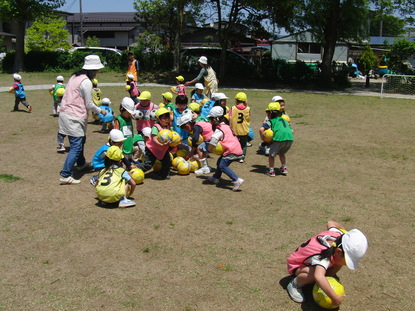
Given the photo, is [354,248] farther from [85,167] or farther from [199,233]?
[85,167]

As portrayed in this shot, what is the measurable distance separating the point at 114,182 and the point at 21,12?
A: 84.3 feet

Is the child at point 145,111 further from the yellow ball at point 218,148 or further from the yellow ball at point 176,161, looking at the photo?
the yellow ball at point 218,148

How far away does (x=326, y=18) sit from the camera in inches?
955

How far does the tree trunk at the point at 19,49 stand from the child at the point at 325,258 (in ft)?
96.0

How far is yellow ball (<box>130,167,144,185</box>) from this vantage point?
7.40m

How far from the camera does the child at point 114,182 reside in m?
6.30

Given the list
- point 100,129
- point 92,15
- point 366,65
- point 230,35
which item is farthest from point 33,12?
point 92,15

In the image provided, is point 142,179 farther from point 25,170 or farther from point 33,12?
point 33,12

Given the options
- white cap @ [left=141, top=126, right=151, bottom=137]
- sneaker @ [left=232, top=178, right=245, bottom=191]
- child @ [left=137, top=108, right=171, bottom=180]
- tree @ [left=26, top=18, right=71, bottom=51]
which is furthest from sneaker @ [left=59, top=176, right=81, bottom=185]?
tree @ [left=26, top=18, right=71, bottom=51]

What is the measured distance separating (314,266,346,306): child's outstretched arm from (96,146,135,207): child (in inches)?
128

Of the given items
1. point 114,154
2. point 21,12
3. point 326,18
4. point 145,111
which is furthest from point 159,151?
point 21,12

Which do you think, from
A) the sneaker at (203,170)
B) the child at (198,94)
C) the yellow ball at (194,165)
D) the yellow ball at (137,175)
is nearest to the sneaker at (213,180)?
the sneaker at (203,170)

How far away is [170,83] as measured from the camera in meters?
25.6

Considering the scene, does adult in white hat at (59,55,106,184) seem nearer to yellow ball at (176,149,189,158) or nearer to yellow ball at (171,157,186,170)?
yellow ball at (171,157,186,170)
